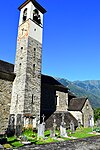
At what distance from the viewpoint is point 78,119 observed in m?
30.3

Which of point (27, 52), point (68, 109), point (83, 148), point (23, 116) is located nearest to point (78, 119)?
point (68, 109)

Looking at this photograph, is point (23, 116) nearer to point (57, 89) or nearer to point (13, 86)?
point (13, 86)

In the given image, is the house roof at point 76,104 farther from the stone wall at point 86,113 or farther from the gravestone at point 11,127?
the gravestone at point 11,127

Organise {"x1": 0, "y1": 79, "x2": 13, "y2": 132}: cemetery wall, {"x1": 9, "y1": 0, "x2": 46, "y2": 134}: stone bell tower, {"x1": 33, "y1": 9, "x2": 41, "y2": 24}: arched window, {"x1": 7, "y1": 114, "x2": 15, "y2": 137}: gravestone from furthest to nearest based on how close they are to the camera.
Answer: {"x1": 33, "y1": 9, "x2": 41, "y2": 24}: arched window, {"x1": 9, "y1": 0, "x2": 46, "y2": 134}: stone bell tower, {"x1": 0, "y1": 79, "x2": 13, "y2": 132}: cemetery wall, {"x1": 7, "y1": 114, "x2": 15, "y2": 137}: gravestone

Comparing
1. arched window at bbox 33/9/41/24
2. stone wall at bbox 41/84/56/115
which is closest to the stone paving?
stone wall at bbox 41/84/56/115

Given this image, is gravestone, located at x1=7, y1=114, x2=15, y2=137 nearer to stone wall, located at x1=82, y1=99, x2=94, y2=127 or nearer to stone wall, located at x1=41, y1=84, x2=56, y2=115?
stone wall, located at x1=41, y1=84, x2=56, y2=115

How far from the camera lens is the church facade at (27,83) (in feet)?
72.1

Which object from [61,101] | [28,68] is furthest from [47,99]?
[28,68]

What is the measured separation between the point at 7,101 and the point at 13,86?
7.49ft

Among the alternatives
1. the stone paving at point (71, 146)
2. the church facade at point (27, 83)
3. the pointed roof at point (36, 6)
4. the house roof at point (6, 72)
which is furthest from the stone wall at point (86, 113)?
the stone paving at point (71, 146)

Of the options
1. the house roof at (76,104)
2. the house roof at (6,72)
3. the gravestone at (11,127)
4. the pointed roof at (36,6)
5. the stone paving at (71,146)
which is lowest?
the gravestone at (11,127)

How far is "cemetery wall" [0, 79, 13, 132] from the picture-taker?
21.7m

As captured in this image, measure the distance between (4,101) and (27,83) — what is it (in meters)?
3.83

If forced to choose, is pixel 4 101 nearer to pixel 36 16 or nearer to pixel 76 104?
pixel 36 16
